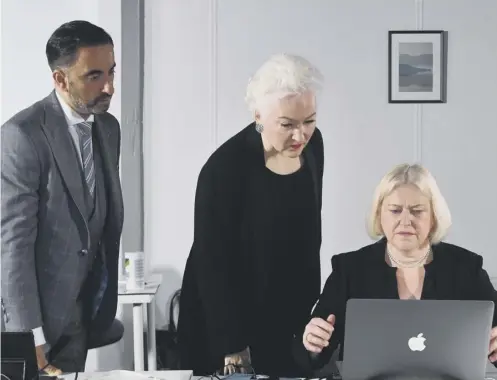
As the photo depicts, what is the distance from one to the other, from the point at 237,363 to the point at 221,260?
445 mm

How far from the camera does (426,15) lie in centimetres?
285

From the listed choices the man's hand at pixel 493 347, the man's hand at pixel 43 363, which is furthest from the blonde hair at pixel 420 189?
the man's hand at pixel 43 363

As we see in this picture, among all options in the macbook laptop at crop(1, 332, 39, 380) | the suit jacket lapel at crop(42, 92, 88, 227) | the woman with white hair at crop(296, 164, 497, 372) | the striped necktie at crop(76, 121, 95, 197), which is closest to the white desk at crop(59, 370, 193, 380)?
the macbook laptop at crop(1, 332, 39, 380)

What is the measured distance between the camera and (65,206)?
8.76 feet

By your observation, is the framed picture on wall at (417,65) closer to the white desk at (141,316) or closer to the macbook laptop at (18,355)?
the white desk at (141,316)

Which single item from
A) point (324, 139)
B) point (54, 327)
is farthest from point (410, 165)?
point (54, 327)

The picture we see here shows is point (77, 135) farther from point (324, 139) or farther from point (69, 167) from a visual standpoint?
point (324, 139)

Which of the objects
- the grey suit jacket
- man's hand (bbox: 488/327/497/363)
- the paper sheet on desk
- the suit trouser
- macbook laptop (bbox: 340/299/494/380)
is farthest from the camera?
the suit trouser

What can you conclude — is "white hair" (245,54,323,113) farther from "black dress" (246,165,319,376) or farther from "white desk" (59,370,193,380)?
"white desk" (59,370,193,380)

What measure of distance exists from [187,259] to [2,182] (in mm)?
822

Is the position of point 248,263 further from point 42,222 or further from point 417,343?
point 417,343

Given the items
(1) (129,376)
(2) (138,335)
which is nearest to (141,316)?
(2) (138,335)

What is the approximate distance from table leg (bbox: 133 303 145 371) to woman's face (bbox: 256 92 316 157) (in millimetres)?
896

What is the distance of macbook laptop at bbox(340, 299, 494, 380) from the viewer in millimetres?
1915
